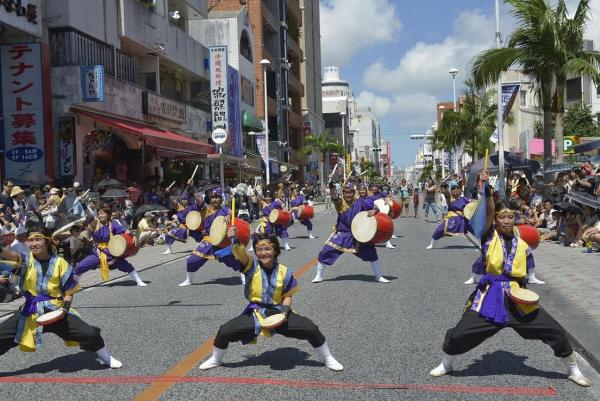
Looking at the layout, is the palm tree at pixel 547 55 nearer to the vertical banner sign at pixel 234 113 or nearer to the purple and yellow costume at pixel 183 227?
the purple and yellow costume at pixel 183 227

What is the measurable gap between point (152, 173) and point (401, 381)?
861 inches

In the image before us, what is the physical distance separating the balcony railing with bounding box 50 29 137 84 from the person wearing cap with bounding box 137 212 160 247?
5.36 metres

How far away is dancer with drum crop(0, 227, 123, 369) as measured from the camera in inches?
221

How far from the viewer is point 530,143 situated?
45.0m

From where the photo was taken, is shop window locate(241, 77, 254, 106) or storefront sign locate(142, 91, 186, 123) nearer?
storefront sign locate(142, 91, 186, 123)

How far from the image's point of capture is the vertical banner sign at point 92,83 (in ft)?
67.4

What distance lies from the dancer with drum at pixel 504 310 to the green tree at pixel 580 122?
4013cm

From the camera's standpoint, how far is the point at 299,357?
6.10 metres

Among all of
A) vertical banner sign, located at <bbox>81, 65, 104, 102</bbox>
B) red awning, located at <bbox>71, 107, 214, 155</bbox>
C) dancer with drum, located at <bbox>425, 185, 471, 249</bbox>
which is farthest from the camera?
red awning, located at <bbox>71, 107, 214, 155</bbox>

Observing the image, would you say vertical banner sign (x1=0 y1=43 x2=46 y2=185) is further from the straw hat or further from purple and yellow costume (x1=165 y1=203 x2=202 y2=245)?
purple and yellow costume (x1=165 y1=203 x2=202 y2=245)

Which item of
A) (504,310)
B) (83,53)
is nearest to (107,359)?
(504,310)

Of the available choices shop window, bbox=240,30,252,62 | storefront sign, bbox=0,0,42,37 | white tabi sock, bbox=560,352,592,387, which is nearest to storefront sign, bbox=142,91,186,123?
storefront sign, bbox=0,0,42,37

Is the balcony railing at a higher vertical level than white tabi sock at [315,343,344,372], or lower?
higher

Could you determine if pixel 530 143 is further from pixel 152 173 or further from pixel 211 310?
pixel 211 310
